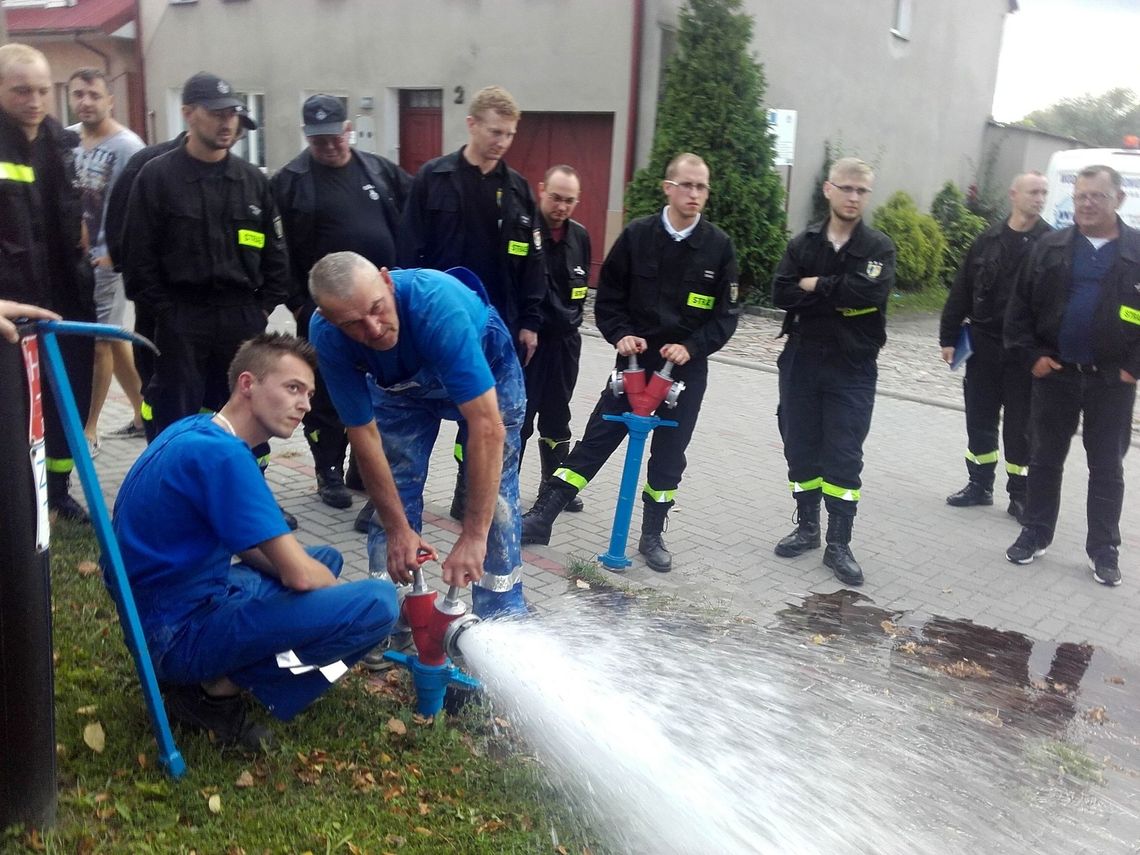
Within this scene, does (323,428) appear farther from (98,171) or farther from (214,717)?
(214,717)

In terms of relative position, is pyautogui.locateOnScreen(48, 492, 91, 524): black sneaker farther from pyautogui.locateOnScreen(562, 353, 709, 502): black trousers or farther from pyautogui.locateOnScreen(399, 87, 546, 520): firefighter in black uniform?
pyautogui.locateOnScreen(562, 353, 709, 502): black trousers

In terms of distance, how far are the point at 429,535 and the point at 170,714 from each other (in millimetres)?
2295

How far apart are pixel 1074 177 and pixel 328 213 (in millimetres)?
7855

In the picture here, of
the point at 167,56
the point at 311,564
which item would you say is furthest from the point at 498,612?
the point at 167,56

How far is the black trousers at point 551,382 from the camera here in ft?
19.4

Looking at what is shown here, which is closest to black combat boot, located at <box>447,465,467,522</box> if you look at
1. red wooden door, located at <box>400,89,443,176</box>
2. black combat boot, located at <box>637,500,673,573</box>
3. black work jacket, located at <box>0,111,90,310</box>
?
black combat boot, located at <box>637,500,673,573</box>

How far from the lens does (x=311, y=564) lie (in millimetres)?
3111

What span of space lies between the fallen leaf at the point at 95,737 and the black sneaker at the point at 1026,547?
4723 mm

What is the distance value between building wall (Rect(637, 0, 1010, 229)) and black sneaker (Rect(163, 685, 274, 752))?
1256 centimetres

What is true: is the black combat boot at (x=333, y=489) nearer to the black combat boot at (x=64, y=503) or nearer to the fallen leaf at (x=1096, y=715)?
the black combat boot at (x=64, y=503)

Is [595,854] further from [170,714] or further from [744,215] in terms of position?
[744,215]

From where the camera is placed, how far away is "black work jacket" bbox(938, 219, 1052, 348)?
21.4 ft

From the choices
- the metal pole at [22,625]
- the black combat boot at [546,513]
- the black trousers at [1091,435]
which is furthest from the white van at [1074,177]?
the metal pole at [22,625]

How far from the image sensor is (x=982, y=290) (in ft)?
21.6
